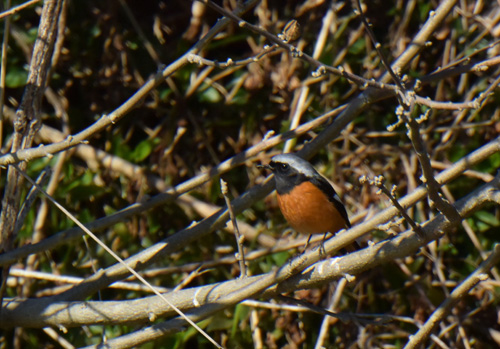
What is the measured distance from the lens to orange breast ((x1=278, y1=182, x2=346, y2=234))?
4953mm

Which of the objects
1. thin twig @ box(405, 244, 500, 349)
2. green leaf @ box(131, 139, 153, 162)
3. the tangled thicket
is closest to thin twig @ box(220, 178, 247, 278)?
thin twig @ box(405, 244, 500, 349)

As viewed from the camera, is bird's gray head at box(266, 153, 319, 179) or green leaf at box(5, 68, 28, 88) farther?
green leaf at box(5, 68, 28, 88)

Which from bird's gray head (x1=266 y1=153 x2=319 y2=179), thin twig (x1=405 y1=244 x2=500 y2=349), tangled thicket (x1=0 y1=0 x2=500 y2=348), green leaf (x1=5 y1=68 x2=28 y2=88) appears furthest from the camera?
green leaf (x1=5 y1=68 x2=28 y2=88)

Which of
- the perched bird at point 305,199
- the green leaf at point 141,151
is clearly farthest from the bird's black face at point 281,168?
the green leaf at point 141,151

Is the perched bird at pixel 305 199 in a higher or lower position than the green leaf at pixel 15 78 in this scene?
lower

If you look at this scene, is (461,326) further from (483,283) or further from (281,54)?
(281,54)

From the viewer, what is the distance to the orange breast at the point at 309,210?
4.95 metres

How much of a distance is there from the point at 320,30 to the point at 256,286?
3.13 metres

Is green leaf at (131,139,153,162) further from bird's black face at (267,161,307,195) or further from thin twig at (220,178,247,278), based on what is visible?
thin twig at (220,178,247,278)

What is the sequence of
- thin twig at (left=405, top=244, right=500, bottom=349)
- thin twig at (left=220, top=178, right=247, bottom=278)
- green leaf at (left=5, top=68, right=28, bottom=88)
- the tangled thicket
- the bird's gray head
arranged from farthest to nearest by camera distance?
green leaf at (left=5, top=68, right=28, bottom=88), the tangled thicket, the bird's gray head, thin twig at (left=405, top=244, right=500, bottom=349), thin twig at (left=220, top=178, right=247, bottom=278)

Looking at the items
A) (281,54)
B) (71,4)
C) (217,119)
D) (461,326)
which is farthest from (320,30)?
(461,326)

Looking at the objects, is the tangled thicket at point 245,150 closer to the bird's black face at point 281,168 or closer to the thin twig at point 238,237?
the bird's black face at point 281,168

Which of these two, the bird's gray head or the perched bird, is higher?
the bird's gray head

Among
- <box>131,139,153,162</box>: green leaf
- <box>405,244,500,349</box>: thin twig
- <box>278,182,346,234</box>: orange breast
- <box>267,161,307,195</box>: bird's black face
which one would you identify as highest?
<box>131,139,153,162</box>: green leaf
